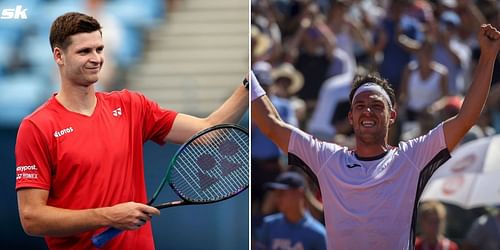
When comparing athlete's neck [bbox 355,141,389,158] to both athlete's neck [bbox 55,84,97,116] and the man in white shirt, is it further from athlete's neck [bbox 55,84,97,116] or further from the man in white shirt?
athlete's neck [bbox 55,84,97,116]

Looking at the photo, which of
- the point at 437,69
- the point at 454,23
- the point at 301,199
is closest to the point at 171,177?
the point at 301,199

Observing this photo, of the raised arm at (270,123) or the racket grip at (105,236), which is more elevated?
the raised arm at (270,123)

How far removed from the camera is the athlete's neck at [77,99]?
16.5 feet

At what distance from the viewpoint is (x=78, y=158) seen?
4.93 meters

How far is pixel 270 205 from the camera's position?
331 inches

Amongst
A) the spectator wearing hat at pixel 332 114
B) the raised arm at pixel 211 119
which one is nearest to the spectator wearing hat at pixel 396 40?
the spectator wearing hat at pixel 332 114

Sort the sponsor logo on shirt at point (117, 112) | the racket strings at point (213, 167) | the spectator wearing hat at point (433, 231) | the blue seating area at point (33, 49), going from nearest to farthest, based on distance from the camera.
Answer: the sponsor logo on shirt at point (117, 112), the racket strings at point (213, 167), the blue seating area at point (33, 49), the spectator wearing hat at point (433, 231)

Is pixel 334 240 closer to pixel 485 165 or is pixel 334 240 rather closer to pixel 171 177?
pixel 171 177

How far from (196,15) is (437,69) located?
15.2 ft

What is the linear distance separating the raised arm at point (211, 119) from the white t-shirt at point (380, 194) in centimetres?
51

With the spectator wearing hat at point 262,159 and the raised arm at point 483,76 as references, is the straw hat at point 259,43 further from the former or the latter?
the raised arm at point 483,76

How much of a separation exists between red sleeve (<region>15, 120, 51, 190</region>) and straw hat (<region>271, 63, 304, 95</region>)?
5044 mm

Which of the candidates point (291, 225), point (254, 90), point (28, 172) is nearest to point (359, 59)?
point (291, 225)

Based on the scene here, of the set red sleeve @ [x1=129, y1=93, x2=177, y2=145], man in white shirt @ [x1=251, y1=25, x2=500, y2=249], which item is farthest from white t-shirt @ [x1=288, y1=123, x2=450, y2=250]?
red sleeve @ [x1=129, y1=93, x2=177, y2=145]
